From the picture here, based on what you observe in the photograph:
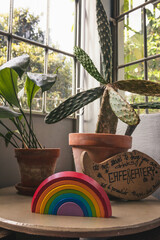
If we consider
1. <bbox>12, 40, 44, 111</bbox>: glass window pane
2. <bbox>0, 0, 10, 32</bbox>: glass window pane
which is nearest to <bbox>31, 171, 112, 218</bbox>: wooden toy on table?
<bbox>12, 40, 44, 111</bbox>: glass window pane

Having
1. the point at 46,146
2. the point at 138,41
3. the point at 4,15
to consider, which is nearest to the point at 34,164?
the point at 46,146

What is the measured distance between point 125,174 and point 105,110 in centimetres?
22

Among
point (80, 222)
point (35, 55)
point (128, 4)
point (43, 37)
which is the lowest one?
point (80, 222)

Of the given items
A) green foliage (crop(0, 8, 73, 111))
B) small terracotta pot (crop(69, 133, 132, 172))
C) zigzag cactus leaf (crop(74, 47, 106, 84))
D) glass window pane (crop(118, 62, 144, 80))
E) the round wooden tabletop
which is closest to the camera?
the round wooden tabletop

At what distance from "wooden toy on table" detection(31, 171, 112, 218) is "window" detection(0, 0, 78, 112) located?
671 mm

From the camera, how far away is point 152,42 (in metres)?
1.24

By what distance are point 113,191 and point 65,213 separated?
196 millimetres

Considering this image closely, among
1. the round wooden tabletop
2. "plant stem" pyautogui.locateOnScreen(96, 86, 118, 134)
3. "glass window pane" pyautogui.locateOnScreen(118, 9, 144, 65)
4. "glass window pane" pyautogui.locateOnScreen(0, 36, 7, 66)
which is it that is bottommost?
the round wooden tabletop

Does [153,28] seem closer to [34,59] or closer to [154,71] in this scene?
[154,71]

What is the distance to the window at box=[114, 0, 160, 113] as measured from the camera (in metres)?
1.23

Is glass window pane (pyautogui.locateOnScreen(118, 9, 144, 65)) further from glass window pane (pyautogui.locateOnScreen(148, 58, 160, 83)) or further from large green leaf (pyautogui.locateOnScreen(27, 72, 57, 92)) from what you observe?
large green leaf (pyautogui.locateOnScreen(27, 72, 57, 92))

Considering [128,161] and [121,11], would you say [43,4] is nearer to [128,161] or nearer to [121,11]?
[121,11]

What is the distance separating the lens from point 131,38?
Answer: 1.36m

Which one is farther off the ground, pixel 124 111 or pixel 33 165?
pixel 124 111
